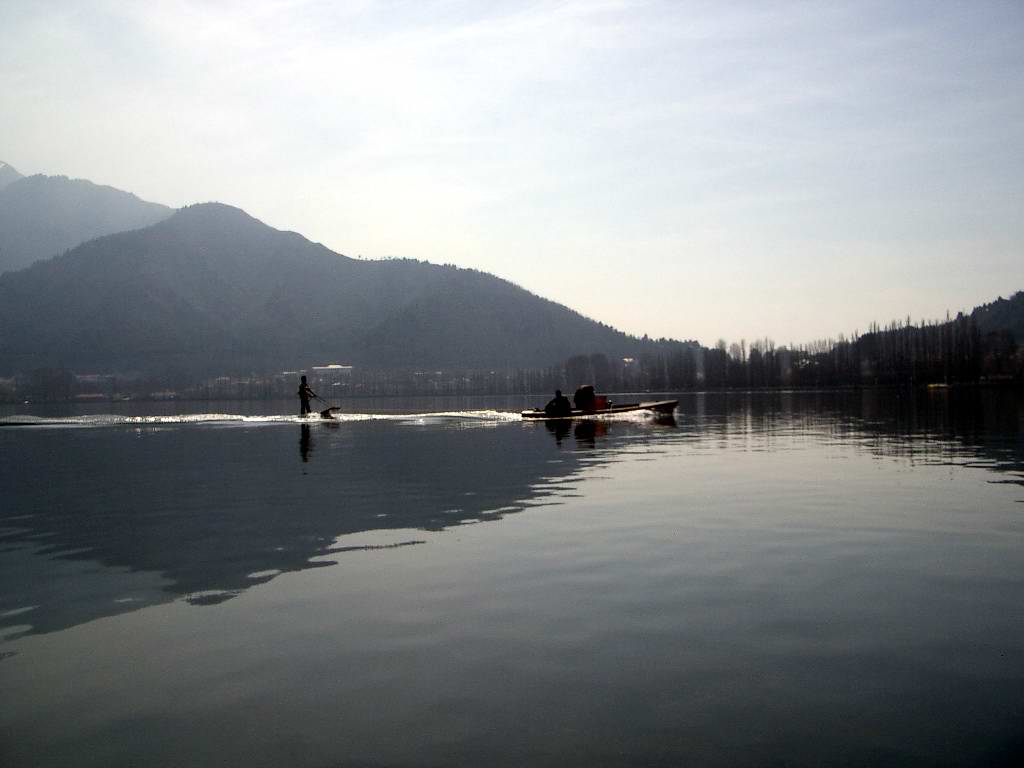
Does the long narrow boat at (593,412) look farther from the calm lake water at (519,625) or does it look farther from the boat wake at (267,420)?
the calm lake water at (519,625)

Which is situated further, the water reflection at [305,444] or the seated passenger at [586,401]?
the seated passenger at [586,401]

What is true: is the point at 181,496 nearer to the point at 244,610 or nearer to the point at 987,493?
the point at 244,610

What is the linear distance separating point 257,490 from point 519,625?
1783cm

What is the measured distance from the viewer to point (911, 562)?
601 inches

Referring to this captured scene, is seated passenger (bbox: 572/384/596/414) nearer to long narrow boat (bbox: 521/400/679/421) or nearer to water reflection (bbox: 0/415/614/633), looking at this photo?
long narrow boat (bbox: 521/400/679/421)

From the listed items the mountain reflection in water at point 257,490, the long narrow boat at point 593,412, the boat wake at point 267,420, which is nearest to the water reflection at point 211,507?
the mountain reflection in water at point 257,490

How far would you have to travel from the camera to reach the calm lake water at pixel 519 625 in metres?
7.93

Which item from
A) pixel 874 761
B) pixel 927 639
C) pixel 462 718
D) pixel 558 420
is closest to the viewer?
pixel 874 761

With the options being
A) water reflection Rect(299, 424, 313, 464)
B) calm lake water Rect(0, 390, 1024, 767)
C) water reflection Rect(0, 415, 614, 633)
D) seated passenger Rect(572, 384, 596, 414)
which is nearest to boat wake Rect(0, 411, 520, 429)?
seated passenger Rect(572, 384, 596, 414)

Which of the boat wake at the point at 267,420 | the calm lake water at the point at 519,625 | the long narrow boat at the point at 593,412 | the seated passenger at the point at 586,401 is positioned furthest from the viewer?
the boat wake at the point at 267,420

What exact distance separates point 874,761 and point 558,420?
64.6 m

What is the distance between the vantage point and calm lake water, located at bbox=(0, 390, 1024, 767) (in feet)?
26.0

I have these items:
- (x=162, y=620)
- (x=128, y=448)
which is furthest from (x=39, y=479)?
(x=162, y=620)

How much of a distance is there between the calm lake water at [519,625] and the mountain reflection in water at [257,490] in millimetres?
166
